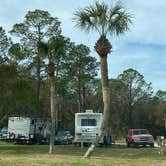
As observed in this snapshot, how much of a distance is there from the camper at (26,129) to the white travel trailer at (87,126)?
8745mm

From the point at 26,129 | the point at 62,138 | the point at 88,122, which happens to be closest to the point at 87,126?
the point at 88,122

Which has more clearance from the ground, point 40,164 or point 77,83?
point 77,83

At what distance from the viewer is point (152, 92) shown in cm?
9125

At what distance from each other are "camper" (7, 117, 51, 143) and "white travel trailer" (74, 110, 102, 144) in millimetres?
8745

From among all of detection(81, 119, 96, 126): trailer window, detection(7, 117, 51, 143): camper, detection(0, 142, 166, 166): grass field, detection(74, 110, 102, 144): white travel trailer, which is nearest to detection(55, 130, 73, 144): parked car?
detection(7, 117, 51, 143): camper

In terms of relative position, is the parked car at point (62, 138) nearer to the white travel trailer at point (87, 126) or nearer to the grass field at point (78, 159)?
the white travel trailer at point (87, 126)

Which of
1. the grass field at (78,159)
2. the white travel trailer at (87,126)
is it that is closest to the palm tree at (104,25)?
the grass field at (78,159)

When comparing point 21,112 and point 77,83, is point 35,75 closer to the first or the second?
point 21,112

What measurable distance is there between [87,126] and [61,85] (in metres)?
25.5

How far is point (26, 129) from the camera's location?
5106 cm

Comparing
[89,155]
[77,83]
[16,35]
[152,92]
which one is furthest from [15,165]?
[152,92]

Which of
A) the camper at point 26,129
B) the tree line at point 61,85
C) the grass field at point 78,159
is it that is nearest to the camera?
the grass field at point 78,159

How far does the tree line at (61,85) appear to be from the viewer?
39.8m

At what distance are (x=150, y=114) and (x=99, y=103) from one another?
961 cm
